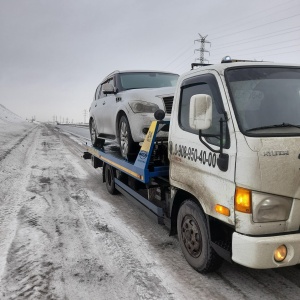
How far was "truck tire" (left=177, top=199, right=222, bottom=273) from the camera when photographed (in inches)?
133

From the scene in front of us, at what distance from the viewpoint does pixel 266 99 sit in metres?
3.13

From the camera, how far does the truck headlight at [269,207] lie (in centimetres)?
270

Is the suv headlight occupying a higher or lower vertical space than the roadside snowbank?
higher

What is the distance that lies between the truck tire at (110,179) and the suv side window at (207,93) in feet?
11.6

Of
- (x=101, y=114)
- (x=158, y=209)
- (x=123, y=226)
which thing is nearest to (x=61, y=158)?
(x=101, y=114)

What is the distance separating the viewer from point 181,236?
388 centimetres

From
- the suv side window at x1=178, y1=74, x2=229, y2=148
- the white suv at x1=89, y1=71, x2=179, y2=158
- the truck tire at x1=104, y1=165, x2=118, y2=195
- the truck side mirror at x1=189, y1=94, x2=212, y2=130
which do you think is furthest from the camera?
the truck tire at x1=104, y1=165, x2=118, y2=195

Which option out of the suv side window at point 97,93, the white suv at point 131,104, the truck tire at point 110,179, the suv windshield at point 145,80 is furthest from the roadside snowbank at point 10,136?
the suv windshield at point 145,80

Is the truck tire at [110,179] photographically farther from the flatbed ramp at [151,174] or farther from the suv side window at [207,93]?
the suv side window at [207,93]

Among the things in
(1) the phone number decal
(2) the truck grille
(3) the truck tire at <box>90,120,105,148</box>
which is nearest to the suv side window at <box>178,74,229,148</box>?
(1) the phone number decal

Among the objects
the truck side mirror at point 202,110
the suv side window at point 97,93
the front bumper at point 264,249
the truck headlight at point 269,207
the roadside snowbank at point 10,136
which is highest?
the suv side window at point 97,93

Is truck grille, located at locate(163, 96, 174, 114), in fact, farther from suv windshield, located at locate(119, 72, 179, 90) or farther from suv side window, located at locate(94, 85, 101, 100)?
suv side window, located at locate(94, 85, 101, 100)

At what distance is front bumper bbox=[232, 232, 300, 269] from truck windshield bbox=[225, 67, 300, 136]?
2.96 ft

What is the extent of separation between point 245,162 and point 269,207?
44cm
